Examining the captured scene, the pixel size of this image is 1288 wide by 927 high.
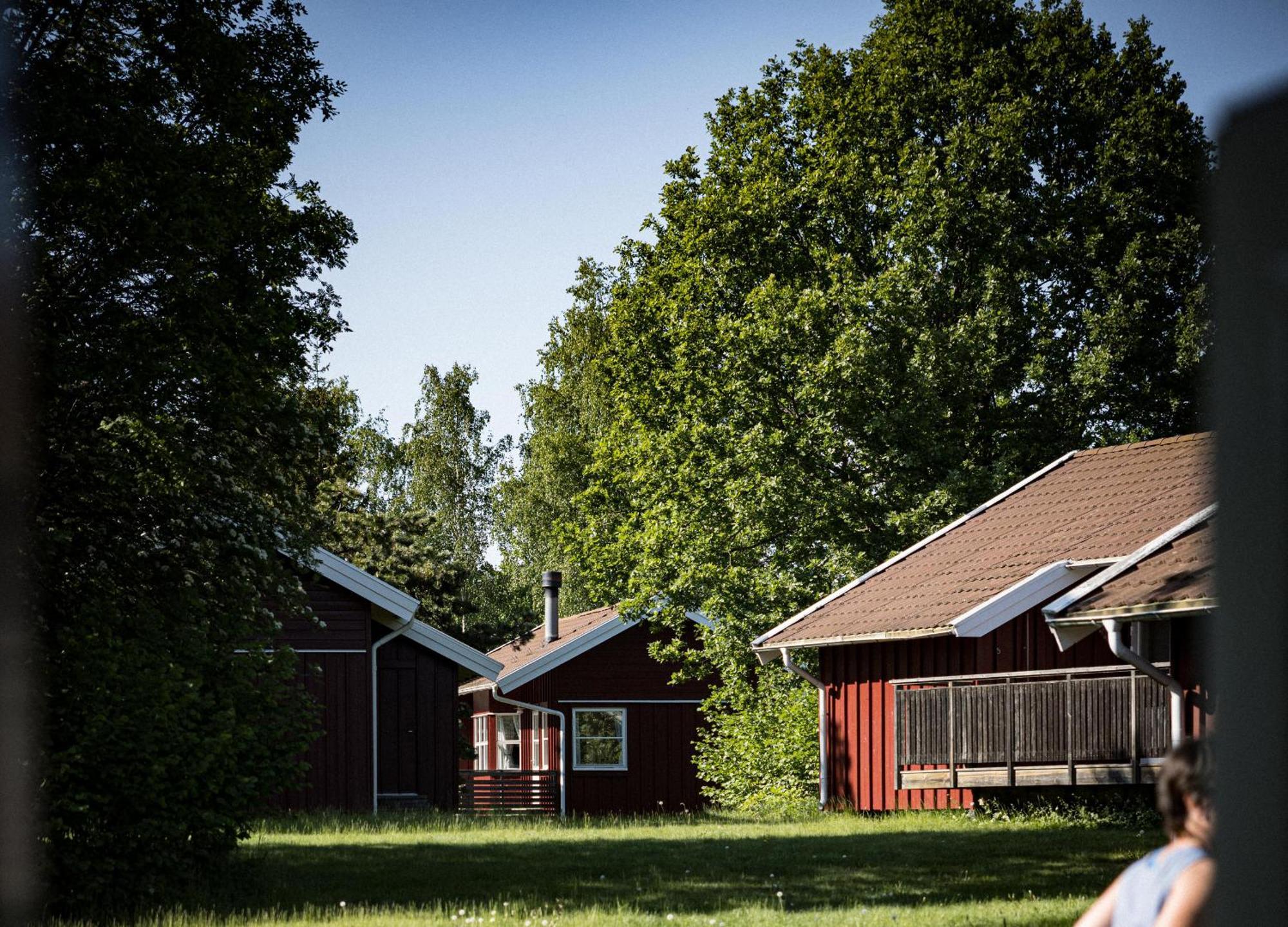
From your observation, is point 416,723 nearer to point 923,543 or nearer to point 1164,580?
point 923,543

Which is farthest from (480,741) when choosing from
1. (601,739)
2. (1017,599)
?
(1017,599)

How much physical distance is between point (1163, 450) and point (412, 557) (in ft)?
78.0

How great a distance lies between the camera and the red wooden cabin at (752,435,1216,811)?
16.8m

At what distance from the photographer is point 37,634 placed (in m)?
13.4

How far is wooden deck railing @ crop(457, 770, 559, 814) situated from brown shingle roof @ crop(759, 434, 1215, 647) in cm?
1251

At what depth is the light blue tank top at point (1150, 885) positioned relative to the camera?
3307mm

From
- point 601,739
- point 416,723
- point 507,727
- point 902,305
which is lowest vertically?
point 507,727

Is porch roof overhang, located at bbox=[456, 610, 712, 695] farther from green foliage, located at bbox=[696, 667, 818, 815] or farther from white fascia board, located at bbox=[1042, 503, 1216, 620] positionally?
white fascia board, located at bbox=[1042, 503, 1216, 620]

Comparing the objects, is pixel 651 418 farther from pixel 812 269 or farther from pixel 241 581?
pixel 241 581

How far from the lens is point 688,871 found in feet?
46.8

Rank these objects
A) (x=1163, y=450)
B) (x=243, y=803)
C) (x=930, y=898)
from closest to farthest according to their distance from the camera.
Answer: (x=930, y=898)
(x=243, y=803)
(x=1163, y=450)

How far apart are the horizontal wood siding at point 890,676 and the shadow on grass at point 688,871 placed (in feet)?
10.7

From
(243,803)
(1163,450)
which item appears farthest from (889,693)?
(243,803)

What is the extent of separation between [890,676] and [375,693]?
10.6m
